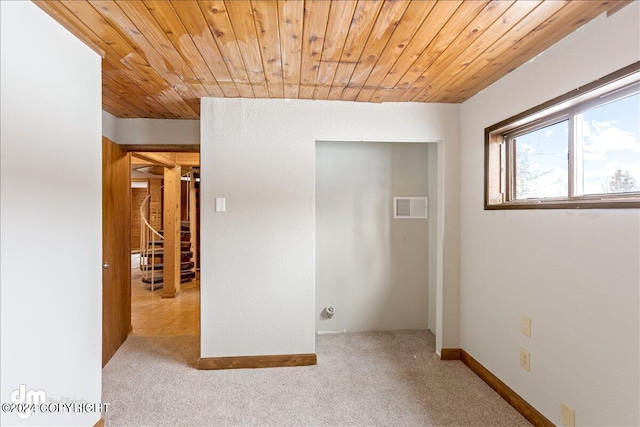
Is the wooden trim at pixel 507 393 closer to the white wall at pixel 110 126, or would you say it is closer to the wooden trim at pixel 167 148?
the wooden trim at pixel 167 148

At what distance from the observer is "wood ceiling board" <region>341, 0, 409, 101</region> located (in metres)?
1.38

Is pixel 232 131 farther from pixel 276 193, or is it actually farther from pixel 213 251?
pixel 213 251

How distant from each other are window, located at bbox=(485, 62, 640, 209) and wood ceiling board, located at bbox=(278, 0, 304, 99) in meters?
1.45

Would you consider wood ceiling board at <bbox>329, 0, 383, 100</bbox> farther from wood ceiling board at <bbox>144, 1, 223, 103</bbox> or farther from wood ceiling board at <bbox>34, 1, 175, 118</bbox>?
wood ceiling board at <bbox>34, 1, 175, 118</bbox>

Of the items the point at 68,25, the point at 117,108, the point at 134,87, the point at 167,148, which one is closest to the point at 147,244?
the point at 167,148

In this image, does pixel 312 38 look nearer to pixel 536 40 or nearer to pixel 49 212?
pixel 536 40

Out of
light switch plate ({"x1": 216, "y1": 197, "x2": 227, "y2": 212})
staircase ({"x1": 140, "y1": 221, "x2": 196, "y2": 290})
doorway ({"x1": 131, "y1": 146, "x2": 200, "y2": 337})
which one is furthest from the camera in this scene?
staircase ({"x1": 140, "y1": 221, "x2": 196, "y2": 290})

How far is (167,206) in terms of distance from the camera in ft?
15.4

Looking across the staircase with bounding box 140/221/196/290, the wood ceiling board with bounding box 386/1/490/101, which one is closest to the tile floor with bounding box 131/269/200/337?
the staircase with bounding box 140/221/196/290

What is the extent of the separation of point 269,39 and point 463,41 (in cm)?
104

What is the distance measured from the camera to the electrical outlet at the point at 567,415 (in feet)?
5.24

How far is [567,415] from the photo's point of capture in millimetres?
1632

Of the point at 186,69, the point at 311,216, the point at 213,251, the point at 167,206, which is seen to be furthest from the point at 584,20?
the point at 167,206

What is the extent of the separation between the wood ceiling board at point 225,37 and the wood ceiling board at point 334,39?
490 mm
